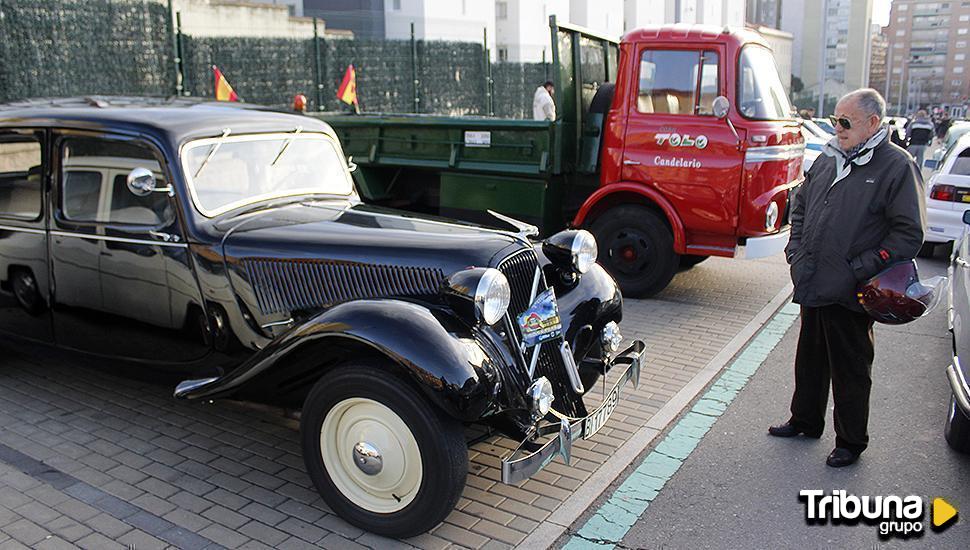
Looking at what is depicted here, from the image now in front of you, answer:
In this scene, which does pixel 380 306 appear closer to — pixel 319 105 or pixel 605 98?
pixel 605 98

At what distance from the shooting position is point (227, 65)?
46.1 feet

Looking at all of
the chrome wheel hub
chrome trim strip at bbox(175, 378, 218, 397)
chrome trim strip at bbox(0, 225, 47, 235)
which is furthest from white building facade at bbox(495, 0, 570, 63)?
the chrome wheel hub

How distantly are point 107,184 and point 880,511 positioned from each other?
4.40 m

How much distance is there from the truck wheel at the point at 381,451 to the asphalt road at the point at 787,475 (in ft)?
2.96

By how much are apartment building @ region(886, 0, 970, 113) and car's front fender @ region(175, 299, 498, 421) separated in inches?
5187

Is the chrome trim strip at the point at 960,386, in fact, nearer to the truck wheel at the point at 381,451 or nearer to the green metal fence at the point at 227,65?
the truck wheel at the point at 381,451

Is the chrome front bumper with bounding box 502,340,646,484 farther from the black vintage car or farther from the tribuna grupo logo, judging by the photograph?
A: the tribuna grupo logo

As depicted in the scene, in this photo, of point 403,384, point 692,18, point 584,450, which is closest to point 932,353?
point 584,450

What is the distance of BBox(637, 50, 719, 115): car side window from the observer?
22.6ft

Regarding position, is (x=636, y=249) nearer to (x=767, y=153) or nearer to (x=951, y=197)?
(x=767, y=153)

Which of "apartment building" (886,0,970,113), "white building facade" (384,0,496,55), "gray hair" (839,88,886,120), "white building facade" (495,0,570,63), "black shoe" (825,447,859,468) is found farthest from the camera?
"apartment building" (886,0,970,113)

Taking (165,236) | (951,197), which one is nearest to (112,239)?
(165,236)

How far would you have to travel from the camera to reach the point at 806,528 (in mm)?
3480

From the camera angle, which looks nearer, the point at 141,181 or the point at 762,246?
the point at 141,181
